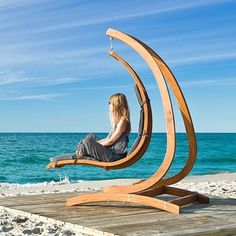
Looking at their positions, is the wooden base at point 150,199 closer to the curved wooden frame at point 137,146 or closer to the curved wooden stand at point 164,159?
the curved wooden stand at point 164,159

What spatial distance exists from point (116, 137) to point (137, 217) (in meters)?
1.04

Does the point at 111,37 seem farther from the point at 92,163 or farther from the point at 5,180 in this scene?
the point at 5,180

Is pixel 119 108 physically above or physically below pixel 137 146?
above

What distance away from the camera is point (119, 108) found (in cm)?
655

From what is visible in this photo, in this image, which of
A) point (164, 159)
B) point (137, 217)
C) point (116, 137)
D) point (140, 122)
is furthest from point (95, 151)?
point (137, 217)

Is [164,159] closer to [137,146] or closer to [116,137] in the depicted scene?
[137,146]

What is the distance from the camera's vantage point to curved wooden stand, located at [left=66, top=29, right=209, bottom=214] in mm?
6000

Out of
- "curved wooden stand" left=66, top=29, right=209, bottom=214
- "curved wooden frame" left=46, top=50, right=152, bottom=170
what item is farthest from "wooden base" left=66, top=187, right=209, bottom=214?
"curved wooden frame" left=46, top=50, right=152, bottom=170

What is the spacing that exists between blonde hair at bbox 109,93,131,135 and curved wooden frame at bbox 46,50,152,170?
19 cm

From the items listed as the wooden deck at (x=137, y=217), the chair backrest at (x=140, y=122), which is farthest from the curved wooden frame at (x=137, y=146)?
the wooden deck at (x=137, y=217)

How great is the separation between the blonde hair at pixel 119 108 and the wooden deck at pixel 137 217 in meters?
0.93

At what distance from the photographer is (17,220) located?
6.11 meters

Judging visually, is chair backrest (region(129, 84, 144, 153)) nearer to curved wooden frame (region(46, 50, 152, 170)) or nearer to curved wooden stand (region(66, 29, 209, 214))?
curved wooden frame (region(46, 50, 152, 170))

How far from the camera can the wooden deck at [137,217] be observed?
5238mm
